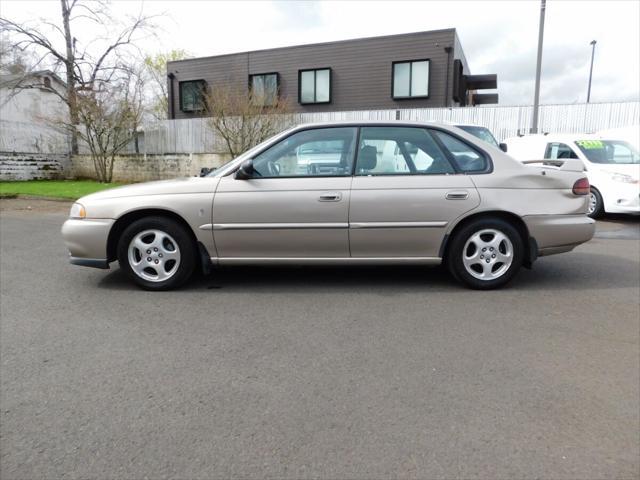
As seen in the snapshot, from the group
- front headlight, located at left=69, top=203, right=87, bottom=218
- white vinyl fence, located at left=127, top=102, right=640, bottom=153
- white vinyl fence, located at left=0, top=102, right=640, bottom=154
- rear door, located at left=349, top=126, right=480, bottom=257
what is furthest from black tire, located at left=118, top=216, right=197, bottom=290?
white vinyl fence, located at left=127, top=102, right=640, bottom=153

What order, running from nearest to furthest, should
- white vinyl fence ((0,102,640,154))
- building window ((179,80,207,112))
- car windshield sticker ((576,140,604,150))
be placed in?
1. car windshield sticker ((576,140,604,150))
2. white vinyl fence ((0,102,640,154))
3. building window ((179,80,207,112))

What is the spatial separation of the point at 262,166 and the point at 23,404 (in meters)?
2.75

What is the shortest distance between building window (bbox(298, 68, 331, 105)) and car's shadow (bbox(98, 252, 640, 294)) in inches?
804

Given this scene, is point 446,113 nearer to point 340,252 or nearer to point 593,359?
point 340,252

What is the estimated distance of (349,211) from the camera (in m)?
4.40

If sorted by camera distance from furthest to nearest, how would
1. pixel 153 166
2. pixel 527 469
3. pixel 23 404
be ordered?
pixel 153 166 → pixel 23 404 → pixel 527 469

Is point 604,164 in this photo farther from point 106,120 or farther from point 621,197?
point 106,120

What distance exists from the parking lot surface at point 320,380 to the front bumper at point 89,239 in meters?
0.32

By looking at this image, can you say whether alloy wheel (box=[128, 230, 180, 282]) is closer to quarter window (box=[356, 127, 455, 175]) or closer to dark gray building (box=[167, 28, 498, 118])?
quarter window (box=[356, 127, 455, 175])

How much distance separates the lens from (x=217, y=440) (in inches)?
86.8

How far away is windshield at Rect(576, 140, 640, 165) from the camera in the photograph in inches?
401

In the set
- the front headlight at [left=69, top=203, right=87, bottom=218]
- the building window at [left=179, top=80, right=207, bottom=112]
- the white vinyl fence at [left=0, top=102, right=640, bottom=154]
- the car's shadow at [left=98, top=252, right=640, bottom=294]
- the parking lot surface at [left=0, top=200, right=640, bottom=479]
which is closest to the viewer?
the parking lot surface at [left=0, top=200, right=640, bottom=479]

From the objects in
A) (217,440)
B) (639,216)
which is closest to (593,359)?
(217,440)

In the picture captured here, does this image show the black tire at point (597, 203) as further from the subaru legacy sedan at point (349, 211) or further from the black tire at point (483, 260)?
the black tire at point (483, 260)
